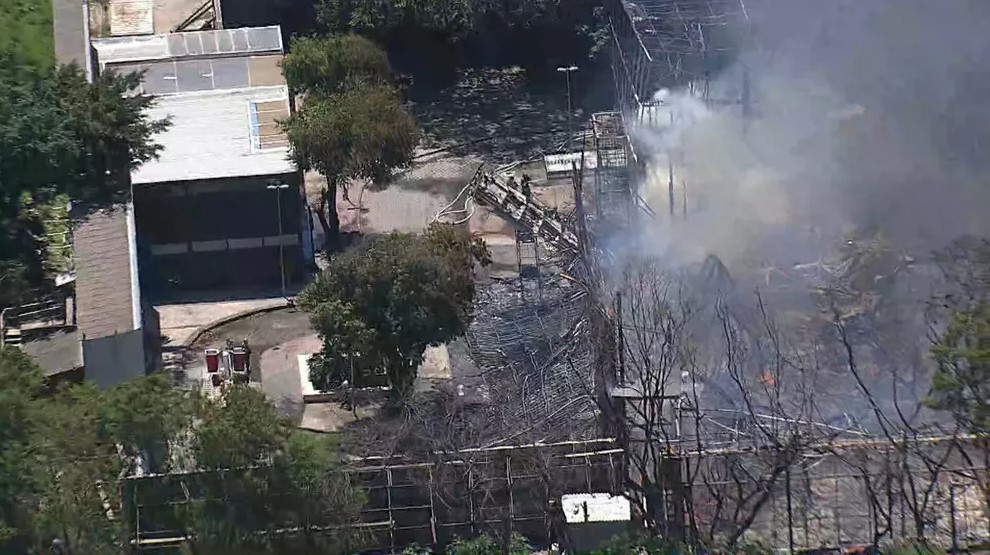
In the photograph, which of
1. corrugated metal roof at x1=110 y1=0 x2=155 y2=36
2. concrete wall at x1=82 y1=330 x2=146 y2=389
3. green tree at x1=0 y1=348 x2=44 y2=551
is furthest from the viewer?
corrugated metal roof at x1=110 y1=0 x2=155 y2=36

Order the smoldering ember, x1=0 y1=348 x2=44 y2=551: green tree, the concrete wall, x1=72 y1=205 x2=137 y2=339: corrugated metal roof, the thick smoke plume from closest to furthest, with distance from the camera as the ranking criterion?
x1=0 y1=348 x2=44 y2=551: green tree < the smoldering ember < the concrete wall < x1=72 y1=205 x2=137 y2=339: corrugated metal roof < the thick smoke plume

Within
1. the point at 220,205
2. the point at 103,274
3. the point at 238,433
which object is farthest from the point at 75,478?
the point at 220,205

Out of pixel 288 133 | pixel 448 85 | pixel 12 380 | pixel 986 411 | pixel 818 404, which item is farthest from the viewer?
pixel 448 85

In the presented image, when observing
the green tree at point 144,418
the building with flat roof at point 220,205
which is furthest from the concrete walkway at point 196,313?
the green tree at point 144,418

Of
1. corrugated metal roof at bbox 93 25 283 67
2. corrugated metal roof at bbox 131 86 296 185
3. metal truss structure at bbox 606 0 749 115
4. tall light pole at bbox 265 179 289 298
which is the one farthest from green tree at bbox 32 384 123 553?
corrugated metal roof at bbox 93 25 283 67

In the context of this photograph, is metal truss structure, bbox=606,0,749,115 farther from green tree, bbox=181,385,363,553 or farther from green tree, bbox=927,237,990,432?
green tree, bbox=181,385,363,553

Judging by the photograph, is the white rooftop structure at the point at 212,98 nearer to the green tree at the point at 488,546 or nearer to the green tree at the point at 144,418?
the green tree at the point at 144,418

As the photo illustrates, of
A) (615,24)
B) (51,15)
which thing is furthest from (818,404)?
(51,15)

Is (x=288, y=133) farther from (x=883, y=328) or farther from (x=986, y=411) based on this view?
(x=986, y=411)
